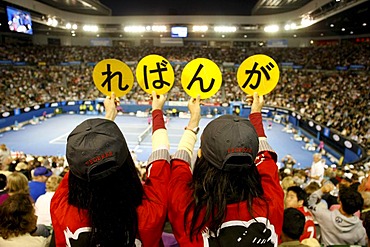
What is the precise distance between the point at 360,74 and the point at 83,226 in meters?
31.4

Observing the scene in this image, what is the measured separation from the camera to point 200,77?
3.30m

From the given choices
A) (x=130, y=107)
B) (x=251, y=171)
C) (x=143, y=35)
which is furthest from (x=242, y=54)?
(x=251, y=171)

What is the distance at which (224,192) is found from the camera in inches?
72.6

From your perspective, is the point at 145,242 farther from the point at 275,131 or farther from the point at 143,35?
the point at 143,35

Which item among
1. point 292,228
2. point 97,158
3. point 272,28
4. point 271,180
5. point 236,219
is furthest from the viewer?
point 272,28

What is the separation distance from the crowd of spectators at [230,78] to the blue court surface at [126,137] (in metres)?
2.66

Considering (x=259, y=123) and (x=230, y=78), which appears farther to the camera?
(x=230, y=78)

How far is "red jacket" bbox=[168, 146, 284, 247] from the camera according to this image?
6.13 ft

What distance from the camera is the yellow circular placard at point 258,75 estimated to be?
11.1 feet

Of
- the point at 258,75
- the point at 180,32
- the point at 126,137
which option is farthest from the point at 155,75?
the point at 180,32

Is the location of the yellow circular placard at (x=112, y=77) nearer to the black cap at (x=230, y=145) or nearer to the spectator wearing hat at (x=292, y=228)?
the black cap at (x=230, y=145)

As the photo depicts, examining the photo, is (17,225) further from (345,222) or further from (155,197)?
(345,222)

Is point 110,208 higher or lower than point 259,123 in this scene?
lower

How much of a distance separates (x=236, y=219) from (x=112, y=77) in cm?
232
